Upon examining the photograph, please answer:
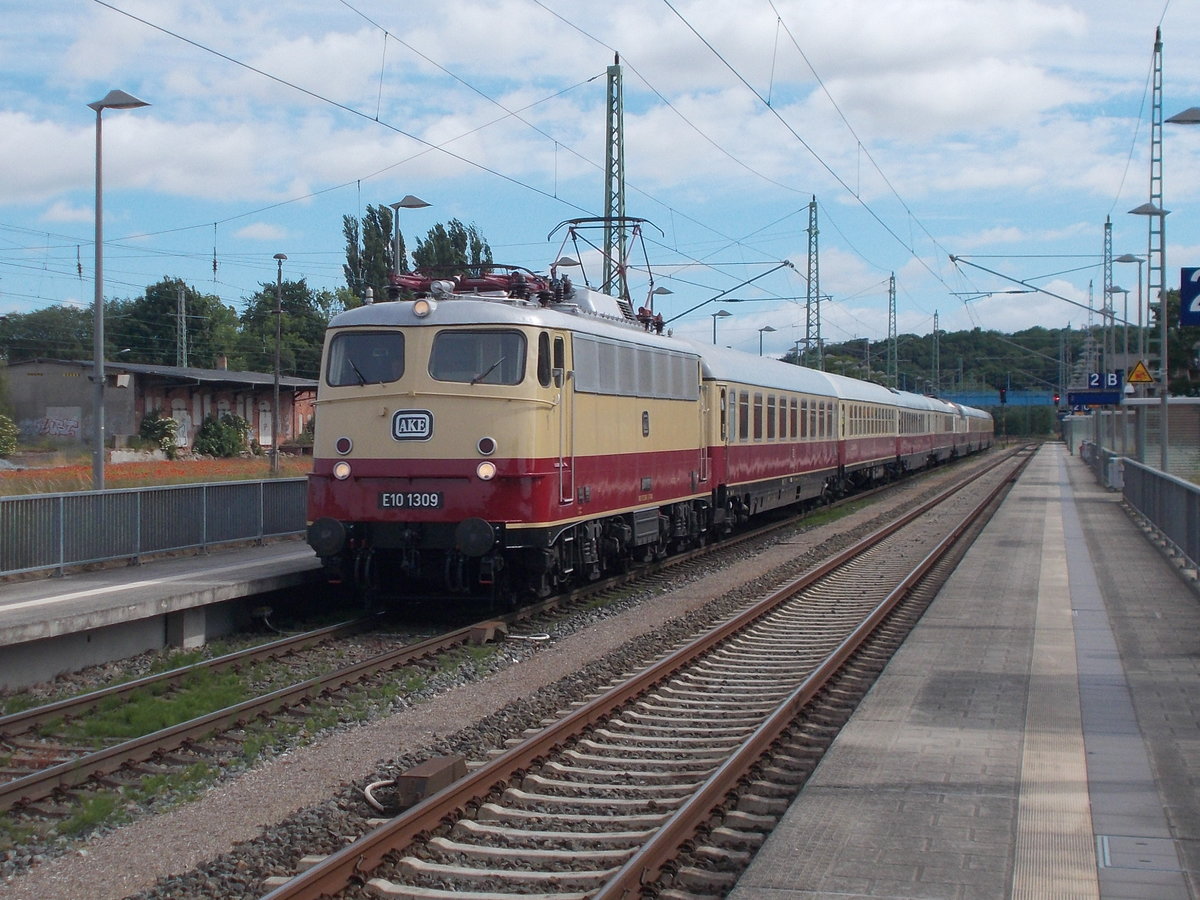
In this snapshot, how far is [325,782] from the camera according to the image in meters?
7.54

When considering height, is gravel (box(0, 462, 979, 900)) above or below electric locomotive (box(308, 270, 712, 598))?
below

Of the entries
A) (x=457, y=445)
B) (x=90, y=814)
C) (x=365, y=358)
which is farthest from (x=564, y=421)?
(x=90, y=814)

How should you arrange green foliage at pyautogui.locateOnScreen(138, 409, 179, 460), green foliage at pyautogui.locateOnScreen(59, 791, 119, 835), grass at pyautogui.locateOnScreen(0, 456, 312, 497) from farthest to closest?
green foliage at pyautogui.locateOnScreen(138, 409, 179, 460) → grass at pyautogui.locateOnScreen(0, 456, 312, 497) → green foliage at pyautogui.locateOnScreen(59, 791, 119, 835)

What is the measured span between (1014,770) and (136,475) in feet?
94.3

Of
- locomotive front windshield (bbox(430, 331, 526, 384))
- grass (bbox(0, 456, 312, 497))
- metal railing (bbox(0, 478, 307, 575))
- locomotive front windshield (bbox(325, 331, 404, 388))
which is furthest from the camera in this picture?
grass (bbox(0, 456, 312, 497))

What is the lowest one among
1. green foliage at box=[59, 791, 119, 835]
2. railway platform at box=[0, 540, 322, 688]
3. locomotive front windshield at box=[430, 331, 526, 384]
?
green foliage at box=[59, 791, 119, 835]

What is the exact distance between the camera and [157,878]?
234 inches

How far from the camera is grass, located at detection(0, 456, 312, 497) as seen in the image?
24391 millimetres

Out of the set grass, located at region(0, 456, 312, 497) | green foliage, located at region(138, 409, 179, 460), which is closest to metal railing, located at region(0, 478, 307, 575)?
grass, located at region(0, 456, 312, 497)

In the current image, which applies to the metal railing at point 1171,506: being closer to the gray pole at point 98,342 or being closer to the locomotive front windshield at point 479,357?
the locomotive front windshield at point 479,357

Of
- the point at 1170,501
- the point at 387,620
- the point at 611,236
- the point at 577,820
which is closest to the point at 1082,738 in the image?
the point at 577,820

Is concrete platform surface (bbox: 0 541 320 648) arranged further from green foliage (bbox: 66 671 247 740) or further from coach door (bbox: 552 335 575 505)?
coach door (bbox: 552 335 575 505)

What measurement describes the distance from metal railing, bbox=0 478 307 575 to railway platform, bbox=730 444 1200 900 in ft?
30.0

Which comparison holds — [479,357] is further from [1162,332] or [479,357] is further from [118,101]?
[1162,332]
